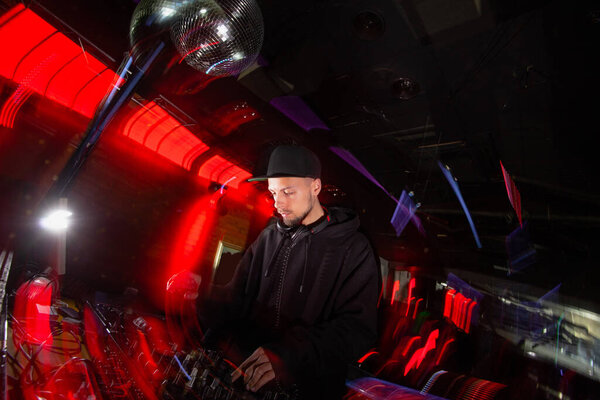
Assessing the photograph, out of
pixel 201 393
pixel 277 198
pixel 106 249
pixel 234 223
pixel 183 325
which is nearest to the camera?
pixel 201 393

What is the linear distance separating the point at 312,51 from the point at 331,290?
2687mm

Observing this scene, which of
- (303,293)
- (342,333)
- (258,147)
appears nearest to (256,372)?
(342,333)

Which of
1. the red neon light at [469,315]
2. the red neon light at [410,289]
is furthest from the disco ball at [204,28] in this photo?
the red neon light at [410,289]

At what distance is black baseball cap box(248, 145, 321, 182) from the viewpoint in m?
1.78

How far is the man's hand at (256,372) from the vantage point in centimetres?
113

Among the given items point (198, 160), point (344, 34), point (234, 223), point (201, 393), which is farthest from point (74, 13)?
point (234, 223)

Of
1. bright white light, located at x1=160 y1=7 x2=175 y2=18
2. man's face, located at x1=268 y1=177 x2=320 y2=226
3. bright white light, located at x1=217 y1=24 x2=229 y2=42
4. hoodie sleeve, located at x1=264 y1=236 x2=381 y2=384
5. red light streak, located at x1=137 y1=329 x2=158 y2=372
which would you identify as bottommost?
red light streak, located at x1=137 y1=329 x2=158 y2=372

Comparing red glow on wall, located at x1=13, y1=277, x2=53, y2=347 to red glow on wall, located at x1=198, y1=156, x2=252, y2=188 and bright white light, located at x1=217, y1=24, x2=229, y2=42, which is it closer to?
bright white light, located at x1=217, y1=24, x2=229, y2=42

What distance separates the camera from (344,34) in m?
3.06

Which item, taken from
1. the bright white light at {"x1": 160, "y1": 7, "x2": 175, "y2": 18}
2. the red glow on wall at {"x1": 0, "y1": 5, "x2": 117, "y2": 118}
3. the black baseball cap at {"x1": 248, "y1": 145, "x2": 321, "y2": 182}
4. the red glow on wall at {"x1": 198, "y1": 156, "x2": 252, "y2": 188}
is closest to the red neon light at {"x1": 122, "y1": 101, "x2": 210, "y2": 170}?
the red glow on wall at {"x1": 198, "y1": 156, "x2": 252, "y2": 188}

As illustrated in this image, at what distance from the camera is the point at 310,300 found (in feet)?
5.16

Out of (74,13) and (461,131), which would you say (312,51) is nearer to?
(74,13)

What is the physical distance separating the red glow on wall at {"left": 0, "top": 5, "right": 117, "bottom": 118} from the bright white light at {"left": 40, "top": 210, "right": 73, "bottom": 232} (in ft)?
4.07

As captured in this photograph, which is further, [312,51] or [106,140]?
[106,140]
